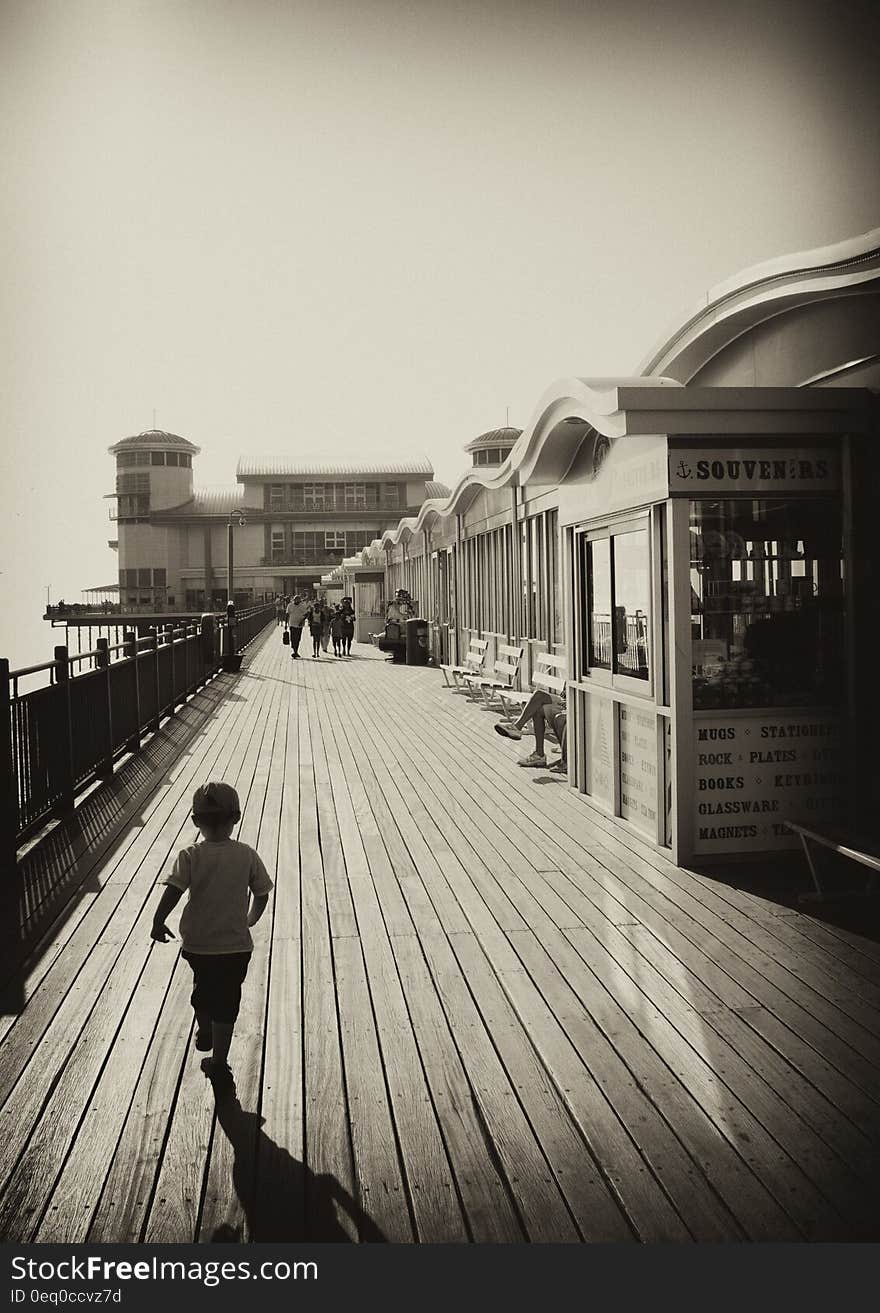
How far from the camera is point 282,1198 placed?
2.80 m

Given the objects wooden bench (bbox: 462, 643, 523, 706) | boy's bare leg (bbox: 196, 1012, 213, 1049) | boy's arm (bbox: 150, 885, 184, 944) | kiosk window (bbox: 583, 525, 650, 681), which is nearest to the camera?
boy's arm (bbox: 150, 885, 184, 944)

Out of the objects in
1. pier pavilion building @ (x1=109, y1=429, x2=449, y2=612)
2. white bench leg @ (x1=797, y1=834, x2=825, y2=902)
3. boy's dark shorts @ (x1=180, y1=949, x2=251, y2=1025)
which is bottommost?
white bench leg @ (x1=797, y1=834, x2=825, y2=902)

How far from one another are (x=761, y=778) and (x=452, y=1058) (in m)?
3.15

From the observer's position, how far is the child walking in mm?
3424

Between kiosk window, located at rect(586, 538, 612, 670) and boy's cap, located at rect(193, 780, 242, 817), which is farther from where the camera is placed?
kiosk window, located at rect(586, 538, 612, 670)

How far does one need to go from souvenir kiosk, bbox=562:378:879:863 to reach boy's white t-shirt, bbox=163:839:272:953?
333 centimetres

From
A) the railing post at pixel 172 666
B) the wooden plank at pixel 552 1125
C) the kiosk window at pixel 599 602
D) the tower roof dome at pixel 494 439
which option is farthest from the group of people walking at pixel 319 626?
the tower roof dome at pixel 494 439

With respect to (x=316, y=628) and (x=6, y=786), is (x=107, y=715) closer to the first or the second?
(x=6, y=786)

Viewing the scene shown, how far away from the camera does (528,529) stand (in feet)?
47.2

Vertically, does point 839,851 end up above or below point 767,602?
below

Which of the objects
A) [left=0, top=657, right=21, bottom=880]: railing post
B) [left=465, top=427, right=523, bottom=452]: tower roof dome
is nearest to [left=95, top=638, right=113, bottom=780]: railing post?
[left=0, top=657, right=21, bottom=880]: railing post

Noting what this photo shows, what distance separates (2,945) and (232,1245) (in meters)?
3.09

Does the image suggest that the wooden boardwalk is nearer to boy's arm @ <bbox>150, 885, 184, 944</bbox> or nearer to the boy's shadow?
the boy's shadow

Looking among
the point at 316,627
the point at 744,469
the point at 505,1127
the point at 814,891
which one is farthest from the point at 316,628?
the point at 505,1127
